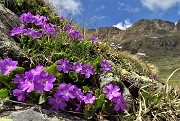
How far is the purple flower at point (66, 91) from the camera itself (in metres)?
3.79

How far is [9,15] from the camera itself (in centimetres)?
631

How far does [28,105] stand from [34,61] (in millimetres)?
1275

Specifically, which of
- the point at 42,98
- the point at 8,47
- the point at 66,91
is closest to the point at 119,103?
the point at 66,91

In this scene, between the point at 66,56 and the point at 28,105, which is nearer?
the point at 28,105

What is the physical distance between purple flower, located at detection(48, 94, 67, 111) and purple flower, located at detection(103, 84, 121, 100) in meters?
0.56

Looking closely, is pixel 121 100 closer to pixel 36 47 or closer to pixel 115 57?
pixel 36 47

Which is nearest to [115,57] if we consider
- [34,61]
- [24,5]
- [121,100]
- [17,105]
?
[24,5]

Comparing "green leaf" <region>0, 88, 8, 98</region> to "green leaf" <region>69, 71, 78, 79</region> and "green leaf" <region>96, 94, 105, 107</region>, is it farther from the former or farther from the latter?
"green leaf" <region>96, 94, 105, 107</region>

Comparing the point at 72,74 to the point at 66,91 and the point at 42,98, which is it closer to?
the point at 66,91

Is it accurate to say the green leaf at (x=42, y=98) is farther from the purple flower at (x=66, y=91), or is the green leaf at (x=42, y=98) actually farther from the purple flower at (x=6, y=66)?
the purple flower at (x=6, y=66)

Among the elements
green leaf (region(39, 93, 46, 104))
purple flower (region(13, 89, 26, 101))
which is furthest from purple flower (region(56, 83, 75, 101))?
purple flower (region(13, 89, 26, 101))

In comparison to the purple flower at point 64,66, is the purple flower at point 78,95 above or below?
below

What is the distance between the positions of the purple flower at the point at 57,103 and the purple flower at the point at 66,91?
0.17 ft

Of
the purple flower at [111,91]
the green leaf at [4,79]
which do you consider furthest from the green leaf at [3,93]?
the purple flower at [111,91]
